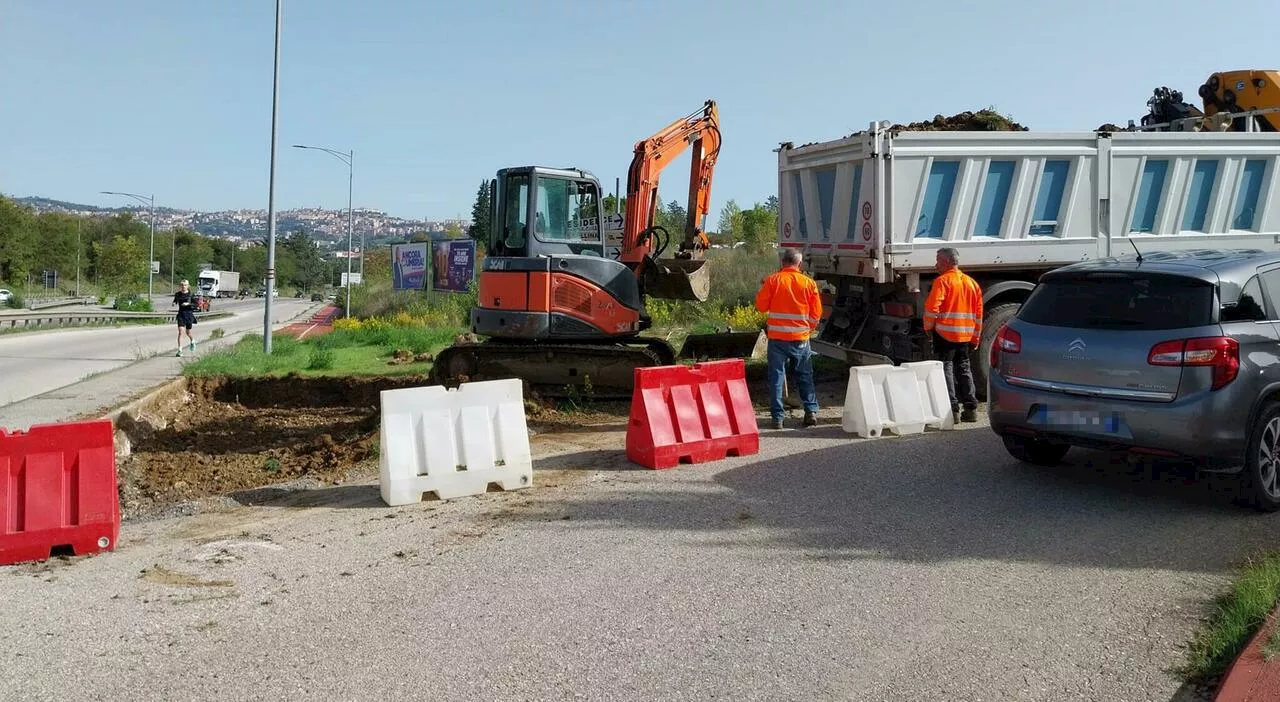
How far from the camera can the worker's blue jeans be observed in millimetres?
10383

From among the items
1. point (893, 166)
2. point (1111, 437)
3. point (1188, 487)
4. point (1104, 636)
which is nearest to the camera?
point (1104, 636)

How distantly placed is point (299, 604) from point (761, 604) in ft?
7.84

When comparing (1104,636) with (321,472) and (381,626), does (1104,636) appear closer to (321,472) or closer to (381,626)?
(381,626)

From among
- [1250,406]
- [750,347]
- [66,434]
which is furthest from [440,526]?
[750,347]

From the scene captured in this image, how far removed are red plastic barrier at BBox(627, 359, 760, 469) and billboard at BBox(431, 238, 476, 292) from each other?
2598 centimetres

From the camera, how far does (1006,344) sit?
782 centimetres

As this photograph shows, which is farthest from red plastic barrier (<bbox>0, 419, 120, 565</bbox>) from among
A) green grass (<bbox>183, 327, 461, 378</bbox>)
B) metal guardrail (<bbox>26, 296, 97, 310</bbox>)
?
metal guardrail (<bbox>26, 296, 97, 310</bbox>)

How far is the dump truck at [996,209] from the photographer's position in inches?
441

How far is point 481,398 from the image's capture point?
26.2 ft

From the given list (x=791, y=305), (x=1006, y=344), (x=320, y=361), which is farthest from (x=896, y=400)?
(x=320, y=361)

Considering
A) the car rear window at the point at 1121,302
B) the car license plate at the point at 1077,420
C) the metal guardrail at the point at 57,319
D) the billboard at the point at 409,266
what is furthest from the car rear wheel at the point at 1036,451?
the metal guardrail at the point at 57,319

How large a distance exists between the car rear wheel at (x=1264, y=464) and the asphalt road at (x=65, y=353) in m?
16.0

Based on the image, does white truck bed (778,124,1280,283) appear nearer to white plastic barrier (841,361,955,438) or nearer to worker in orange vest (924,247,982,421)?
worker in orange vest (924,247,982,421)

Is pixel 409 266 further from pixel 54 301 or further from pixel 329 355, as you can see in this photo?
pixel 54 301
